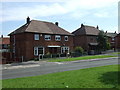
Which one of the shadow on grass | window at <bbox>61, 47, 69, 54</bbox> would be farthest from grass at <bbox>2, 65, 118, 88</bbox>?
window at <bbox>61, 47, 69, 54</bbox>

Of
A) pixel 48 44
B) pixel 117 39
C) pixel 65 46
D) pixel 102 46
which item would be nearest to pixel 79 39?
pixel 102 46

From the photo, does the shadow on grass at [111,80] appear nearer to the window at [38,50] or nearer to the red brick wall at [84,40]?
the window at [38,50]

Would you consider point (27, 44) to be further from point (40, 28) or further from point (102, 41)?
point (102, 41)

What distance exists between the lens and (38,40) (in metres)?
35.2

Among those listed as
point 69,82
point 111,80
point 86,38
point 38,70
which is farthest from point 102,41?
point 69,82

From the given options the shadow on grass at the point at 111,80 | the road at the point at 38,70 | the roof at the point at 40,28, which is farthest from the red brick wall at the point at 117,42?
the shadow on grass at the point at 111,80

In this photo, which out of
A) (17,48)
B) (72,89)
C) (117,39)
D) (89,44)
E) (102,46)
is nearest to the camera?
(72,89)

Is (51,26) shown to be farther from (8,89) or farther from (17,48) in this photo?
(8,89)

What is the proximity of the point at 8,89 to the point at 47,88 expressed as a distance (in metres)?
1.85

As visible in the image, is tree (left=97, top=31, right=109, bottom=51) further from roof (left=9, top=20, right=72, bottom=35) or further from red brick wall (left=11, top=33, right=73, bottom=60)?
red brick wall (left=11, top=33, right=73, bottom=60)

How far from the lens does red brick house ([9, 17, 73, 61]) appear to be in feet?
111

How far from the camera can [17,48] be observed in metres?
35.6

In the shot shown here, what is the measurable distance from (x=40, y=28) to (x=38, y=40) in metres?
3.24

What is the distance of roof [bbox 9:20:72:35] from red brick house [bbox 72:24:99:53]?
470 inches
